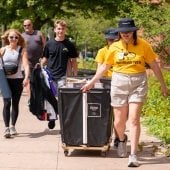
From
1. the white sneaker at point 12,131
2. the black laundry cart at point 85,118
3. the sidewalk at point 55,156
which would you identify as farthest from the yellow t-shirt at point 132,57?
the white sneaker at point 12,131

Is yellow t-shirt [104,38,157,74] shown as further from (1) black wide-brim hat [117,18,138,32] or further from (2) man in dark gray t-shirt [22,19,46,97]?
(2) man in dark gray t-shirt [22,19,46,97]

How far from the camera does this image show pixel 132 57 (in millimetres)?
6668

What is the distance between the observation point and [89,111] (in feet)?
23.3

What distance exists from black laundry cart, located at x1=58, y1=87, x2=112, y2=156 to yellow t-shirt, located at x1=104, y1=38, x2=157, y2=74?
1.55 ft

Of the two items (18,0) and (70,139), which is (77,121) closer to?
(70,139)

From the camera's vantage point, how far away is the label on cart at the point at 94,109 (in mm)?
7080

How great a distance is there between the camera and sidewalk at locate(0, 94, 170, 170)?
6.72 m

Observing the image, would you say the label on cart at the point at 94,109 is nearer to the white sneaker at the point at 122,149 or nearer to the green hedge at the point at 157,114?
the white sneaker at the point at 122,149

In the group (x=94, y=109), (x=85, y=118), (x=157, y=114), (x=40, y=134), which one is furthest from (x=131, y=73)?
(x=157, y=114)

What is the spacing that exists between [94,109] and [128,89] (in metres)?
0.60

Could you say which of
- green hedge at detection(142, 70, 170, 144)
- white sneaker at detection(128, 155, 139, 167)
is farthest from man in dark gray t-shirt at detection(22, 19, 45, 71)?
white sneaker at detection(128, 155, 139, 167)

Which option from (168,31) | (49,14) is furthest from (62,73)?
(49,14)

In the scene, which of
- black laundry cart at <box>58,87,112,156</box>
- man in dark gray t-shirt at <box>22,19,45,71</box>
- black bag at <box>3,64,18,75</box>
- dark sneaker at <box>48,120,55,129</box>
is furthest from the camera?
man in dark gray t-shirt at <box>22,19,45,71</box>

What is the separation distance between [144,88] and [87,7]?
19.0m
